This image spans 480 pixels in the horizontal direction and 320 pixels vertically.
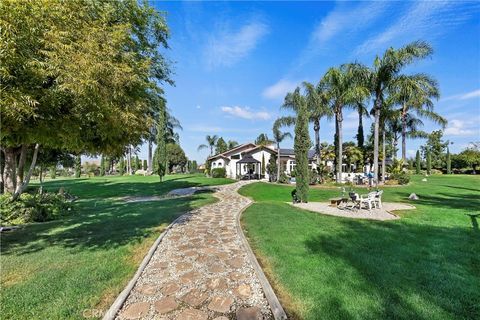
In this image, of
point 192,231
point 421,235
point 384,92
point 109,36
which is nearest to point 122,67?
point 109,36

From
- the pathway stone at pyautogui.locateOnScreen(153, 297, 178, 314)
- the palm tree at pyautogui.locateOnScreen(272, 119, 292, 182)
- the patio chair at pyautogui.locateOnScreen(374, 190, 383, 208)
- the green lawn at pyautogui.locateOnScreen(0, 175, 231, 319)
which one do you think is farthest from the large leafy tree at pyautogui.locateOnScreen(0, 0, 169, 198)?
the palm tree at pyautogui.locateOnScreen(272, 119, 292, 182)

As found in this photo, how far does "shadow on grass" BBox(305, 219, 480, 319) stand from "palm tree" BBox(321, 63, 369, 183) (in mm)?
17136

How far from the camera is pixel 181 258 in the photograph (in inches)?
225

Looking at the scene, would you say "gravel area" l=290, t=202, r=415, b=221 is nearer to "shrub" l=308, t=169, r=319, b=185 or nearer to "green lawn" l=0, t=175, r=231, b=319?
"green lawn" l=0, t=175, r=231, b=319

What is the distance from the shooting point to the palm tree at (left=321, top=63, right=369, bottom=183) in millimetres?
22625

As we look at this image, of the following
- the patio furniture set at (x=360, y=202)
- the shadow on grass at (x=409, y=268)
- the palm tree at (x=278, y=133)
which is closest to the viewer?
the shadow on grass at (x=409, y=268)

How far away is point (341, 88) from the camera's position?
2530 cm

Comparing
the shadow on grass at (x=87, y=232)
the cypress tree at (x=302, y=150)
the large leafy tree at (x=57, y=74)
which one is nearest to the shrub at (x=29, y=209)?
the shadow on grass at (x=87, y=232)

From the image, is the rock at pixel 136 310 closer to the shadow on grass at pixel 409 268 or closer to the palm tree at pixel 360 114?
the shadow on grass at pixel 409 268

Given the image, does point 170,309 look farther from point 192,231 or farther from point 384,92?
point 384,92

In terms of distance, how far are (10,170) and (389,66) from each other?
2602cm

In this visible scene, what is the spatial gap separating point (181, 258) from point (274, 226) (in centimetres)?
336

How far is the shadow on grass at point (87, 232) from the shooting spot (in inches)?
→ 265

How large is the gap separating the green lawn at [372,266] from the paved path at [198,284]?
0.47 meters
